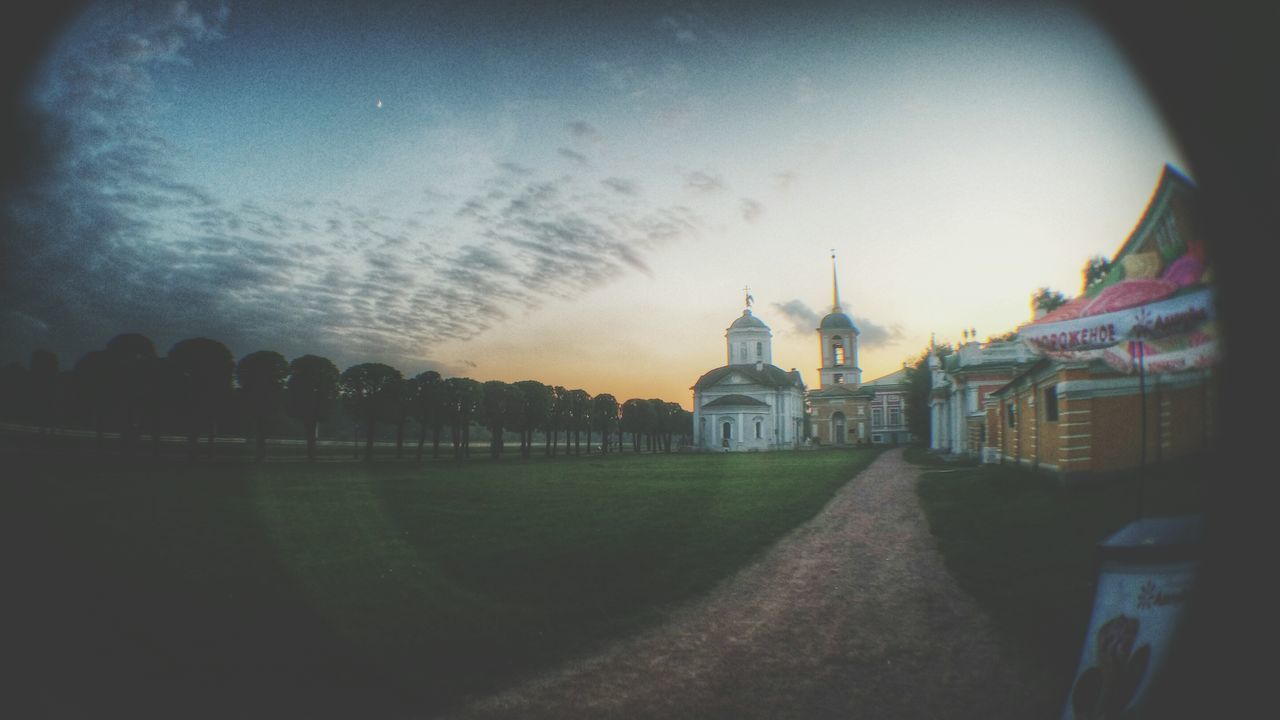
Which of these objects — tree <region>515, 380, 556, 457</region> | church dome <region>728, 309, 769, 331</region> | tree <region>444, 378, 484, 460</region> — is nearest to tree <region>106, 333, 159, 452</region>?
tree <region>444, 378, 484, 460</region>

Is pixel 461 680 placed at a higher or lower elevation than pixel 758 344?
lower

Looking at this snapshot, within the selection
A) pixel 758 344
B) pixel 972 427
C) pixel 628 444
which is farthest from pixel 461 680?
pixel 628 444

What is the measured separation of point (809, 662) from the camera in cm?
494

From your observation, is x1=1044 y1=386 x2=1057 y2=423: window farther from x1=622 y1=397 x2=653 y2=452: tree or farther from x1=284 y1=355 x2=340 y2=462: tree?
x1=622 y1=397 x2=653 y2=452: tree

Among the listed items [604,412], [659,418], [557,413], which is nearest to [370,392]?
[557,413]

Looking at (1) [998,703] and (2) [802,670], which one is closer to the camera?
(1) [998,703]

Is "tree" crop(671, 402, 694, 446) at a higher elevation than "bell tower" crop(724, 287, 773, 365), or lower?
lower

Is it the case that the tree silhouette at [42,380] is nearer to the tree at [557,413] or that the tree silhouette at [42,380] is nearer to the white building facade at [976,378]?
the tree at [557,413]

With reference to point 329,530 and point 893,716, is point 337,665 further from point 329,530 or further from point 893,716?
point 329,530

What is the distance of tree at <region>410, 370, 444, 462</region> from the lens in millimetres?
34750

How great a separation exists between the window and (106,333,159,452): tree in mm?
27638

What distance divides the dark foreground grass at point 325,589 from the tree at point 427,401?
19563mm

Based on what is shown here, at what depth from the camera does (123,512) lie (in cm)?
1157

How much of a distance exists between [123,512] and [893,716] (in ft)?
49.1
